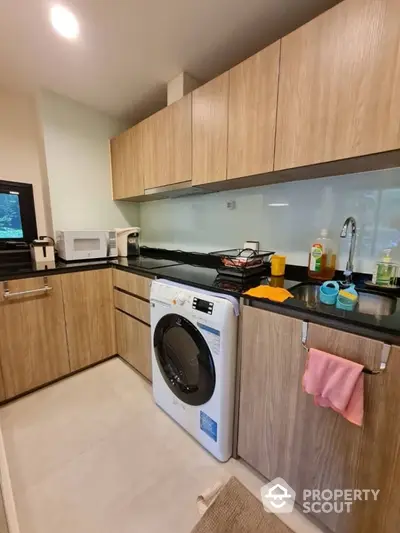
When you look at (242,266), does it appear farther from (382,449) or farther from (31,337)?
(31,337)

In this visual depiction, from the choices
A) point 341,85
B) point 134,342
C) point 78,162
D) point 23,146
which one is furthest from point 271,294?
point 23,146

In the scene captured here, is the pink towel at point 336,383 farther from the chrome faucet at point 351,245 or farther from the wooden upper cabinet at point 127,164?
the wooden upper cabinet at point 127,164

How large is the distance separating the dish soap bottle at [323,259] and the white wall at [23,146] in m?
2.30

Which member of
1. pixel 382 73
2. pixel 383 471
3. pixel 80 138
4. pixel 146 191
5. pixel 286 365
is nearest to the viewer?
pixel 383 471

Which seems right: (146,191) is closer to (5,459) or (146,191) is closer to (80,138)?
(80,138)

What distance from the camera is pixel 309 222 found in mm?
1535

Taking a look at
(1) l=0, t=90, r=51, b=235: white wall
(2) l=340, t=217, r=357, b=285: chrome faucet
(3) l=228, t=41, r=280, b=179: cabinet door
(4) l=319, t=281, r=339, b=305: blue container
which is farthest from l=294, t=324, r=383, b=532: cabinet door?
(1) l=0, t=90, r=51, b=235: white wall

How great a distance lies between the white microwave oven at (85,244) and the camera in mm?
2064

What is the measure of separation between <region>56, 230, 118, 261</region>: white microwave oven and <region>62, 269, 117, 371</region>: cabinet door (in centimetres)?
25

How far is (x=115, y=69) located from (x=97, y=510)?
2.61 metres

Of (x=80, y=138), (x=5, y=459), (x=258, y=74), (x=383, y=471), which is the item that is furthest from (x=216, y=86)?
(x=5, y=459)

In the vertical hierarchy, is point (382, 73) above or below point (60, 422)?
above

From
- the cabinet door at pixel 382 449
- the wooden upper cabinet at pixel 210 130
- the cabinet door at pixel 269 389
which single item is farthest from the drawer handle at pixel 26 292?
the cabinet door at pixel 382 449

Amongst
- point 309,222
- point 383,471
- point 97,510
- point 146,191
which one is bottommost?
point 97,510
